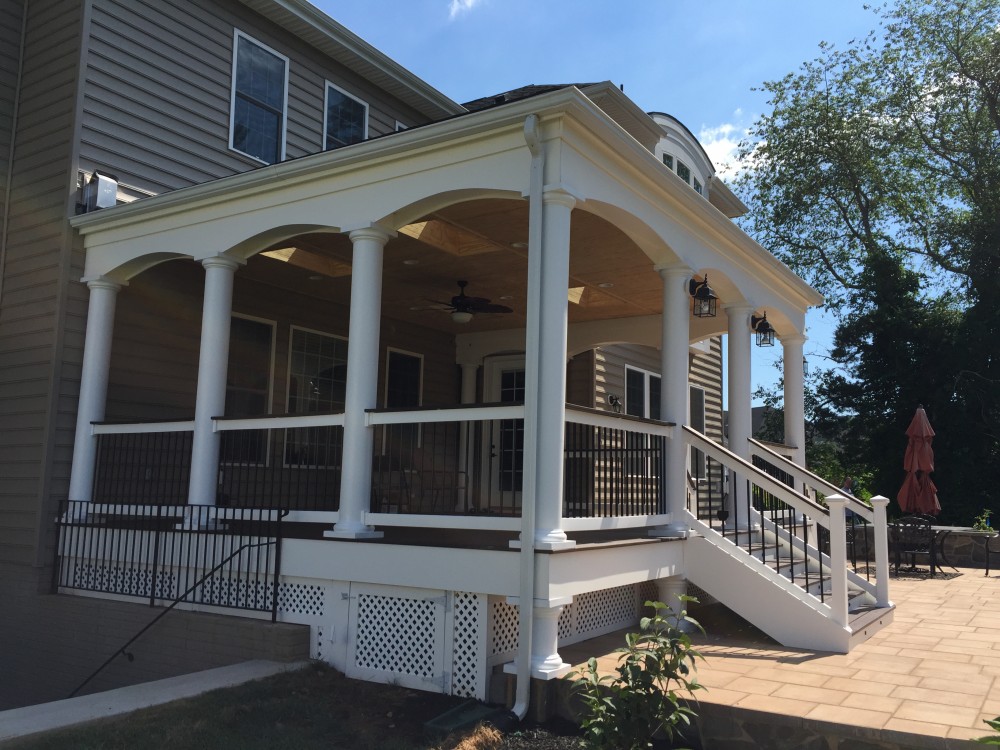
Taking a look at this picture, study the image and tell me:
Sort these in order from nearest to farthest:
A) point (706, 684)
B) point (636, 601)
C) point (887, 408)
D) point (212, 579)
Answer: point (706, 684), point (212, 579), point (636, 601), point (887, 408)

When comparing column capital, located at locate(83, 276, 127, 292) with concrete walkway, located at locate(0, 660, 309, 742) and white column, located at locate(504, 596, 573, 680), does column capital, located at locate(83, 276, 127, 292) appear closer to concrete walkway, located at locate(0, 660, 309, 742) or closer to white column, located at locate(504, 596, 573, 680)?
concrete walkway, located at locate(0, 660, 309, 742)

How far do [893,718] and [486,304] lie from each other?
6.17 m

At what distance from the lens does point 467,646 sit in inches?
228

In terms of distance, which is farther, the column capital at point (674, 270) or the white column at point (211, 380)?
the column capital at point (674, 270)

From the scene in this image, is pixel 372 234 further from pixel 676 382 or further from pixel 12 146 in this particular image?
pixel 12 146

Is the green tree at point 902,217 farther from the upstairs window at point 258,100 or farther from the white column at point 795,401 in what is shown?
the upstairs window at point 258,100

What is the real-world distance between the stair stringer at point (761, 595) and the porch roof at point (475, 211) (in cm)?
254

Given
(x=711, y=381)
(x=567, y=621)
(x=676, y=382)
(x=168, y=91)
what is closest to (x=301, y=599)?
(x=567, y=621)

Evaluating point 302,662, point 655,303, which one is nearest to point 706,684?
point 302,662

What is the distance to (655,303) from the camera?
423 inches

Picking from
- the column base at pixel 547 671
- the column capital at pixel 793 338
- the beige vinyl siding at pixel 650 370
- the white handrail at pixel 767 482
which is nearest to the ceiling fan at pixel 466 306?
the beige vinyl siding at pixel 650 370

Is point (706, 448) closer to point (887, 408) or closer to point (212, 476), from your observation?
point (212, 476)

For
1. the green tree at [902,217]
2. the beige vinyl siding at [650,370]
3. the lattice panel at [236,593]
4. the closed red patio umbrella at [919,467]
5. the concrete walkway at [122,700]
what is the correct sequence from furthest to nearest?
the green tree at [902,217]
the beige vinyl siding at [650,370]
the closed red patio umbrella at [919,467]
the lattice panel at [236,593]
the concrete walkway at [122,700]

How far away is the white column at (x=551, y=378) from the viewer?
18.2ft
